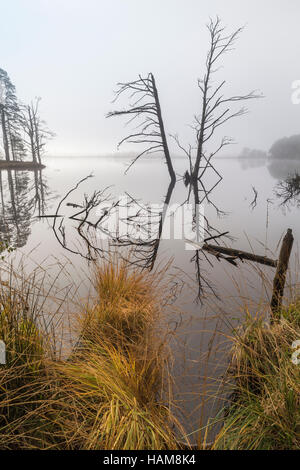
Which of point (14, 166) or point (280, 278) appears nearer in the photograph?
point (280, 278)

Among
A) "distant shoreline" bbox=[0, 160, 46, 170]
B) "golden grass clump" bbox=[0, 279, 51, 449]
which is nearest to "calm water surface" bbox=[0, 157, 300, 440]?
"golden grass clump" bbox=[0, 279, 51, 449]

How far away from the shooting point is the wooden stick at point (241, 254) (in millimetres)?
3843

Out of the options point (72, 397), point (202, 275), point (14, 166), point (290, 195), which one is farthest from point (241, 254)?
point (14, 166)

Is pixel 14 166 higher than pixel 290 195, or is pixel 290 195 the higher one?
pixel 14 166

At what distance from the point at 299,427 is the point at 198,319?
1678 millimetres

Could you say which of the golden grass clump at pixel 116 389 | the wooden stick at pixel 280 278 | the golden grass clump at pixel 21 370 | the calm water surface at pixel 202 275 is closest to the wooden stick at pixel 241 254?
the calm water surface at pixel 202 275

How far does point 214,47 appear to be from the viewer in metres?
15.4

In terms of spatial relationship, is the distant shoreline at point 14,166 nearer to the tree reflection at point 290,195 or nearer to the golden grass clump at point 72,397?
the tree reflection at point 290,195

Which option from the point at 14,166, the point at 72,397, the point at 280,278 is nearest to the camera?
the point at 72,397

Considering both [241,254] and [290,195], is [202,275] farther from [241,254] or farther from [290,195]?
[290,195]

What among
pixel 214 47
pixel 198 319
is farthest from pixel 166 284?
pixel 214 47

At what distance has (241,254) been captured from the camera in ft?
Result: 14.9

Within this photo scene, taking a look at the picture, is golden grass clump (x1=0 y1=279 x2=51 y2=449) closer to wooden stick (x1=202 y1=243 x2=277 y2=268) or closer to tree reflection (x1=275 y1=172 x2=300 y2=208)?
wooden stick (x1=202 y1=243 x2=277 y2=268)
